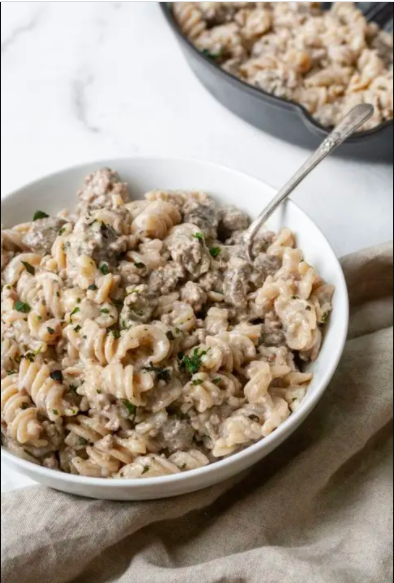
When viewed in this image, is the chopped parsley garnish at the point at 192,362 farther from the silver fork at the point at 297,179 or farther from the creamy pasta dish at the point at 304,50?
the creamy pasta dish at the point at 304,50

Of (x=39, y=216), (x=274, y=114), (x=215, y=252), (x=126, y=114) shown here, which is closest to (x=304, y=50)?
(x=274, y=114)

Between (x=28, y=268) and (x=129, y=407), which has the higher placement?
(x=28, y=268)

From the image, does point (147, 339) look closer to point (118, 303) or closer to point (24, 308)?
point (118, 303)

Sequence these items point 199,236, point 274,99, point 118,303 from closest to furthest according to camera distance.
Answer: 1. point 118,303
2. point 199,236
3. point 274,99

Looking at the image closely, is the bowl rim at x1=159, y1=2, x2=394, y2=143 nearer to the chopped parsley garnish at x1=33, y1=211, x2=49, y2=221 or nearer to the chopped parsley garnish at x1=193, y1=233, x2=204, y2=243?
the chopped parsley garnish at x1=193, y1=233, x2=204, y2=243

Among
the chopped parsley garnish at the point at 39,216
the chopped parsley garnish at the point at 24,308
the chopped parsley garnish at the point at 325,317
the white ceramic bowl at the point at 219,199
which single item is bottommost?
the chopped parsley garnish at the point at 325,317

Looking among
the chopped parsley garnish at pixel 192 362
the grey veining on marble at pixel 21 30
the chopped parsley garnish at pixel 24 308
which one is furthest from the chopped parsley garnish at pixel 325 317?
the grey veining on marble at pixel 21 30
